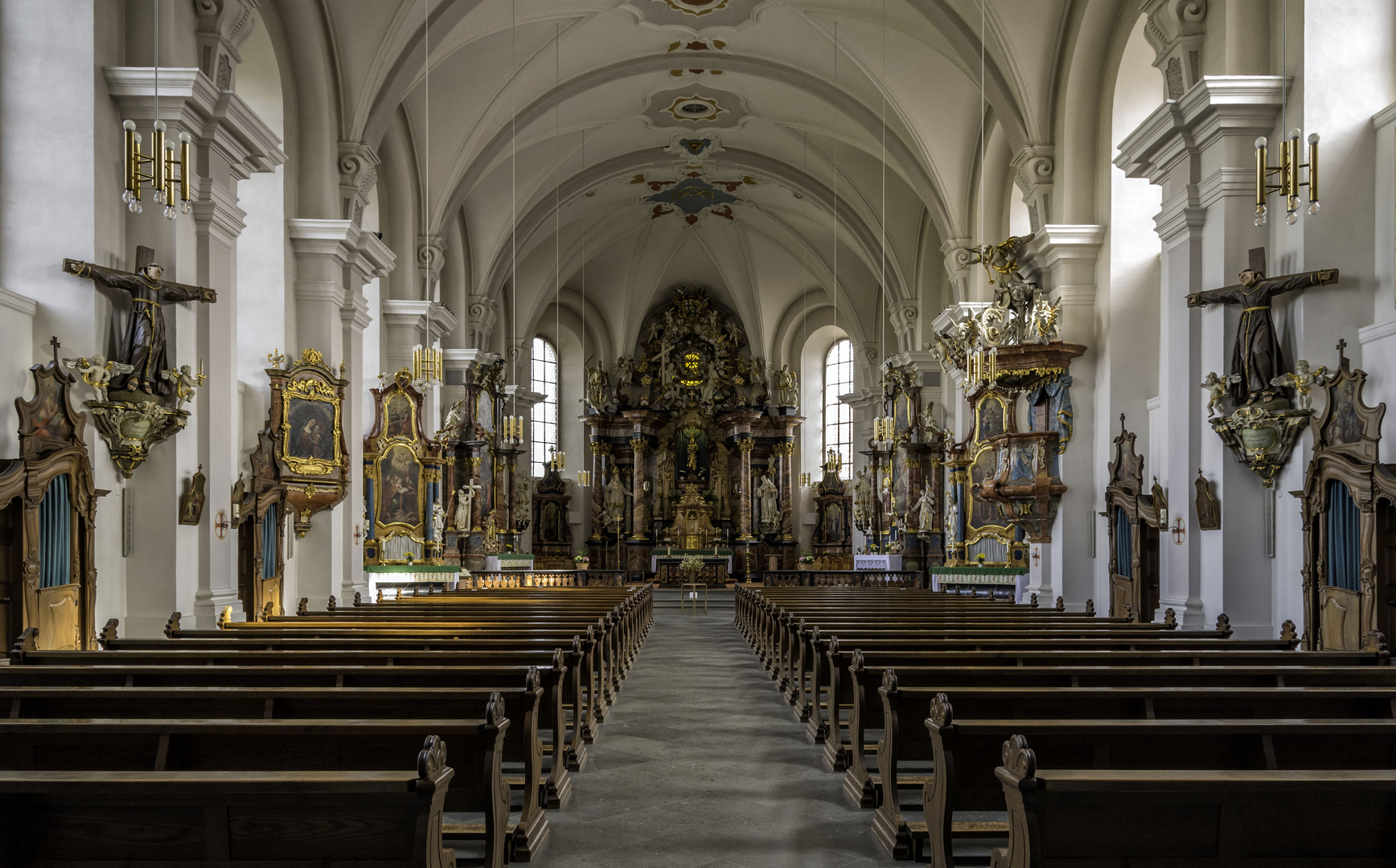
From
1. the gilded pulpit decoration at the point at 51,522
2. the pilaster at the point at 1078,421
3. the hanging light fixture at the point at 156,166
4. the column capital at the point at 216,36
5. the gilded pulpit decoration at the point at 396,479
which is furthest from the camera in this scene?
the gilded pulpit decoration at the point at 396,479

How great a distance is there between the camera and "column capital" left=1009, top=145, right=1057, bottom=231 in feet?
48.0

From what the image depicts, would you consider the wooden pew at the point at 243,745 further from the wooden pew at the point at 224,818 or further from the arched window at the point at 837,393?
the arched window at the point at 837,393

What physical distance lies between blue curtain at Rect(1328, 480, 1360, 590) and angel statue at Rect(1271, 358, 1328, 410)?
2.56 feet

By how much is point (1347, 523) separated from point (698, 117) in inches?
659

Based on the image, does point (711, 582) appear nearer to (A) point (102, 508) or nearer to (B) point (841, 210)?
(B) point (841, 210)

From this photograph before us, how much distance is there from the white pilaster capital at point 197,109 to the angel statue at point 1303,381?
9.06 metres

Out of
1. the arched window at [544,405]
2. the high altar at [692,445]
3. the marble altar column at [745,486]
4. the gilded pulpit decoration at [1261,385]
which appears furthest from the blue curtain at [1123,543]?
the arched window at [544,405]

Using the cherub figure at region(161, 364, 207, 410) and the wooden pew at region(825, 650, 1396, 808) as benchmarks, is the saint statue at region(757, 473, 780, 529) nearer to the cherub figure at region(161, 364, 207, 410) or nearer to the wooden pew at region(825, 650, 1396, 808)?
the cherub figure at region(161, 364, 207, 410)

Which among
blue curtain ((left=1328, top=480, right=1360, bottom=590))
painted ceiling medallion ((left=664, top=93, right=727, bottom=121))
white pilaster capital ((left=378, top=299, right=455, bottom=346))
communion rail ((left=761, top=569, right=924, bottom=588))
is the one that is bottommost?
communion rail ((left=761, top=569, right=924, bottom=588))

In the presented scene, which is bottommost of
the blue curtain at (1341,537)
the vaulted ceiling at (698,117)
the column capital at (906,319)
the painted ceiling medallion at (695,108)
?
the blue curtain at (1341,537)

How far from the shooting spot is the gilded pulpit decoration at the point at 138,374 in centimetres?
848

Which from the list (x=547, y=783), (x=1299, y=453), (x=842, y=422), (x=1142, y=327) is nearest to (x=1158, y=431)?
(x=1142, y=327)

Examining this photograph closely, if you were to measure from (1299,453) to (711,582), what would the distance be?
20.2 metres

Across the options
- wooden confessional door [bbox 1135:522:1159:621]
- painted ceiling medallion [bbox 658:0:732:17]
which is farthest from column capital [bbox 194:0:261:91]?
wooden confessional door [bbox 1135:522:1159:621]
